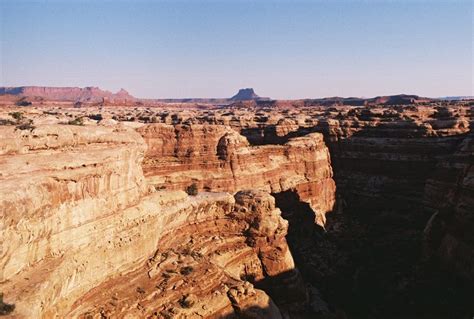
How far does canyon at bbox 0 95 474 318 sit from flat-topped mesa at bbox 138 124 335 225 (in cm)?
14

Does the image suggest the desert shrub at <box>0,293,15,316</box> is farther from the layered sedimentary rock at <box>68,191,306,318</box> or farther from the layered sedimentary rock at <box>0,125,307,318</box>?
the layered sedimentary rock at <box>68,191,306,318</box>

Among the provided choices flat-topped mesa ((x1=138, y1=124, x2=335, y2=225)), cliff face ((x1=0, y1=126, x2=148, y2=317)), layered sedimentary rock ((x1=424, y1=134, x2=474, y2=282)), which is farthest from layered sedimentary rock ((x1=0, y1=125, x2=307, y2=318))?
layered sedimentary rock ((x1=424, y1=134, x2=474, y2=282))

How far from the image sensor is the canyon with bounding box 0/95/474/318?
15969mm

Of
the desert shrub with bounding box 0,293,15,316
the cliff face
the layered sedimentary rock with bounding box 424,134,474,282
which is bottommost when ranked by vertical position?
the layered sedimentary rock with bounding box 424,134,474,282

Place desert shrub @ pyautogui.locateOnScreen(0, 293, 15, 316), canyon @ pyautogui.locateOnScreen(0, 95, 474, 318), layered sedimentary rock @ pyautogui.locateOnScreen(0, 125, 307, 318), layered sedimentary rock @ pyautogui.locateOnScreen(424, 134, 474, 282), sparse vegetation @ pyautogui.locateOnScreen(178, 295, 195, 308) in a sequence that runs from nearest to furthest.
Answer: desert shrub @ pyautogui.locateOnScreen(0, 293, 15, 316), layered sedimentary rock @ pyautogui.locateOnScreen(0, 125, 307, 318), canyon @ pyautogui.locateOnScreen(0, 95, 474, 318), sparse vegetation @ pyautogui.locateOnScreen(178, 295, 195, 308), layered sedimentary rock @ pyautogui.locateOnScreen(424, 134, 474, 282)

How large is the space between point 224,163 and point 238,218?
12.4 m

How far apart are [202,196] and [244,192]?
9.18ft

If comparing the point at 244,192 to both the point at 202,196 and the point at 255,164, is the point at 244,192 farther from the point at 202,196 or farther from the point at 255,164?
the point at 255,164

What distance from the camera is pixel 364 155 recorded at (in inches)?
1902

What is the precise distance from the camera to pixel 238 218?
26812mm

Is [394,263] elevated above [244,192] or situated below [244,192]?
below

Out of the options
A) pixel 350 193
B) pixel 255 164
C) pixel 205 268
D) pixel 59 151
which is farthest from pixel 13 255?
pixel 350 193

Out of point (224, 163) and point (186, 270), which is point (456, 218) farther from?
point (186, 270)

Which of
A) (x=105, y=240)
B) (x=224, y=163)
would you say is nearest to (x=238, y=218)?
(x=105, y=240)
